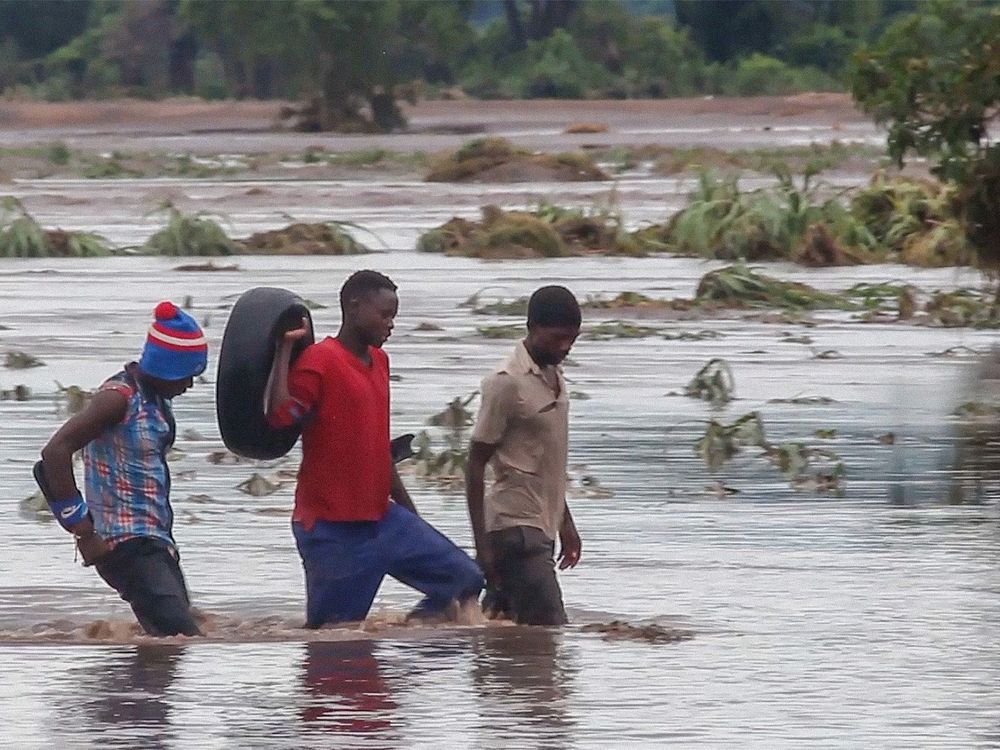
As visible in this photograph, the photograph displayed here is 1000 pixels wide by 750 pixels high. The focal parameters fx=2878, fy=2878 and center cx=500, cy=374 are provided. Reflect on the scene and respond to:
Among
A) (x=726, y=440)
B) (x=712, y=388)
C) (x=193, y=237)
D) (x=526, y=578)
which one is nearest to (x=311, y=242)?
(x=193, y=237)

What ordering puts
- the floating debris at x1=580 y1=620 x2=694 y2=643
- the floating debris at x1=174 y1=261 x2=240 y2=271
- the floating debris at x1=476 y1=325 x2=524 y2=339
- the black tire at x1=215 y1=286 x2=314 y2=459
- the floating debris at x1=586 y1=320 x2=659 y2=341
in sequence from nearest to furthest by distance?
the black tire at x1=215 y1=286 x2=314 y2=459 → the floating debris at x1=580 y1=620 x2=694 y2=643 → the floating debris at x1=476 y1=325 x2=524 y2=339 → the floating debris at x1=586 y1=320 x2=659 y2=341 → the floating debris at x1=174 y1=261 x2=240 y2=271

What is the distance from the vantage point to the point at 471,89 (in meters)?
102

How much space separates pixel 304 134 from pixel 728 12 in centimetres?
2618

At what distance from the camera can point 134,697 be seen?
8539 mm

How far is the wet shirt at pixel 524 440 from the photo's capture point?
9469 mm

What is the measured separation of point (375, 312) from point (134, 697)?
4.93 feet

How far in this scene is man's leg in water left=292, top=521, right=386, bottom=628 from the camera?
369 inches

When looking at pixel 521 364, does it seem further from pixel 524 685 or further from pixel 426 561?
pixel 524 685

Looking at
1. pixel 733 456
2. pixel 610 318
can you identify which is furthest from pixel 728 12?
pixel 733 456

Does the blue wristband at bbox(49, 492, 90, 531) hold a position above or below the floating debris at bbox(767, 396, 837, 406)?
above

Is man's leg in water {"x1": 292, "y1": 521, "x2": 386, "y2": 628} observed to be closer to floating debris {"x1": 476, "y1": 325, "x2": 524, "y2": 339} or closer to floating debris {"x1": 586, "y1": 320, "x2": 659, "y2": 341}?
floating debris {"x1": 476, "y1": 325, "x2": 524, "y2": 339}

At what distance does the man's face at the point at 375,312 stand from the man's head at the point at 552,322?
500 millimetres

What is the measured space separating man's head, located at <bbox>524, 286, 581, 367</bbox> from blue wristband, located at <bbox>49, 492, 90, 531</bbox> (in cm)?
157

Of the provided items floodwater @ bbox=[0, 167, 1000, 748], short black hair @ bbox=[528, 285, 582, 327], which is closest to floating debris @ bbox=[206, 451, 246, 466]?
floodwater @ bbox=[0, 167, 1000, 748]
